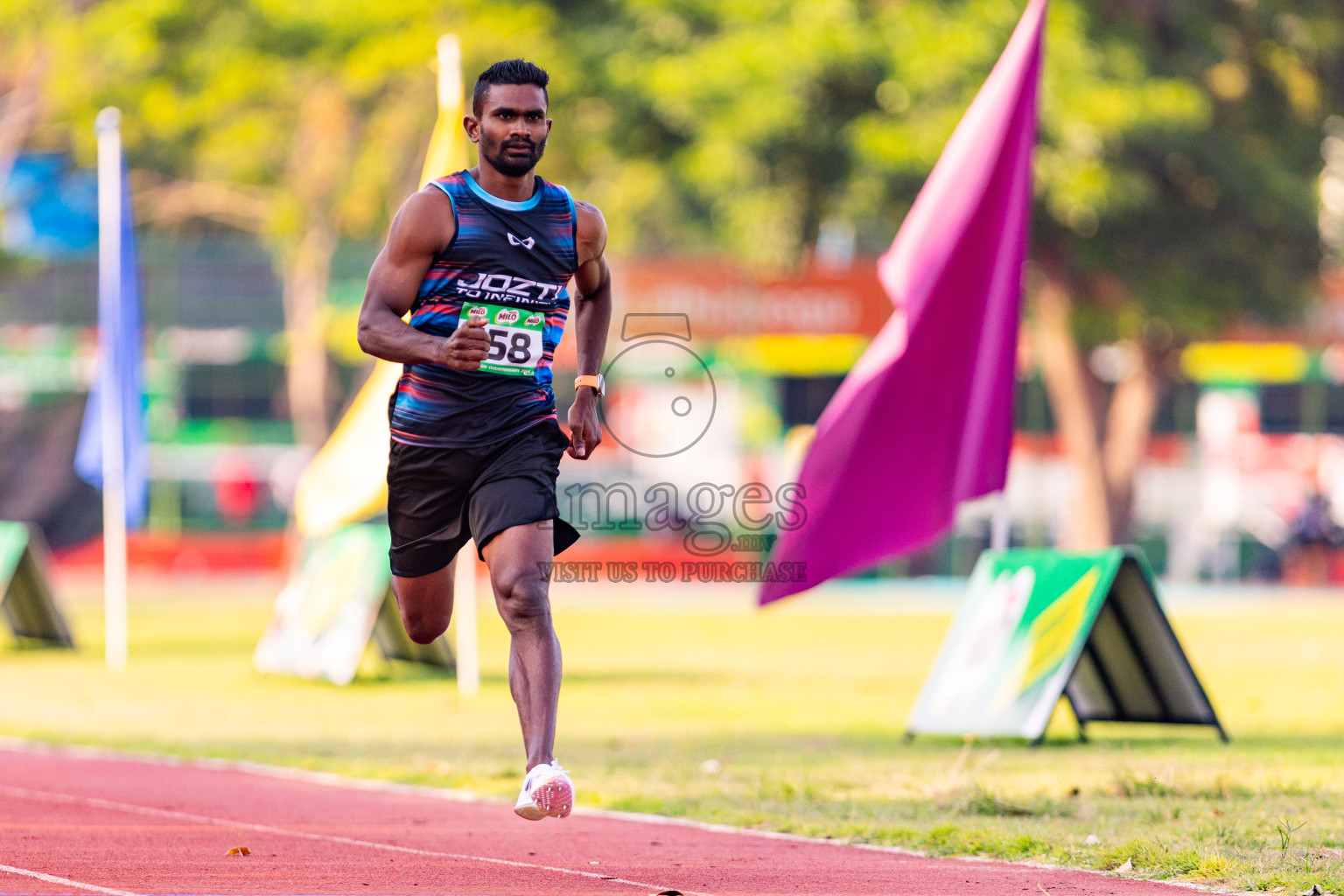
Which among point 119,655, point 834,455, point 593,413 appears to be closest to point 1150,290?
point 119,655

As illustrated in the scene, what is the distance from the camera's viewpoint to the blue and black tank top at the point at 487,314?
650 cm

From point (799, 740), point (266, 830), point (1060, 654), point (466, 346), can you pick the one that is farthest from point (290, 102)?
point (466, 346)

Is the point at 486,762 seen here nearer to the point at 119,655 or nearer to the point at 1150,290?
the point at 119,655

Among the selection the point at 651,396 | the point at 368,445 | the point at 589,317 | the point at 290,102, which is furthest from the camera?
the point at 651,396

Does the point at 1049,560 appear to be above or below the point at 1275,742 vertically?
above

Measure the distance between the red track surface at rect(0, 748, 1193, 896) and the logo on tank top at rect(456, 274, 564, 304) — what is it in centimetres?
182

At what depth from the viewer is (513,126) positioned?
6.46m

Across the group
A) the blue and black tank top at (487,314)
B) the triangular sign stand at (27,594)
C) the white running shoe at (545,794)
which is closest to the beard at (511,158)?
the blue and black tank top at (487,314)

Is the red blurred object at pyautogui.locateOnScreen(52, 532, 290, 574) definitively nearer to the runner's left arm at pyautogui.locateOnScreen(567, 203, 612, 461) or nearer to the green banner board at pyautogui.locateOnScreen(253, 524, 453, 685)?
the green banner board at pyautogui.locateOnScreen(253, 524, 453, 685)

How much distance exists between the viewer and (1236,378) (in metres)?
37.4

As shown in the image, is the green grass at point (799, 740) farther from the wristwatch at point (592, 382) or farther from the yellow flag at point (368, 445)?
the wristwatch at point (592, 382)

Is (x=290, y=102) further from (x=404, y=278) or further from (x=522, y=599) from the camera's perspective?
(x=522, y=599)

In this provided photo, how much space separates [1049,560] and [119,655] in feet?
30.6

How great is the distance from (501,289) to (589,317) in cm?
62
